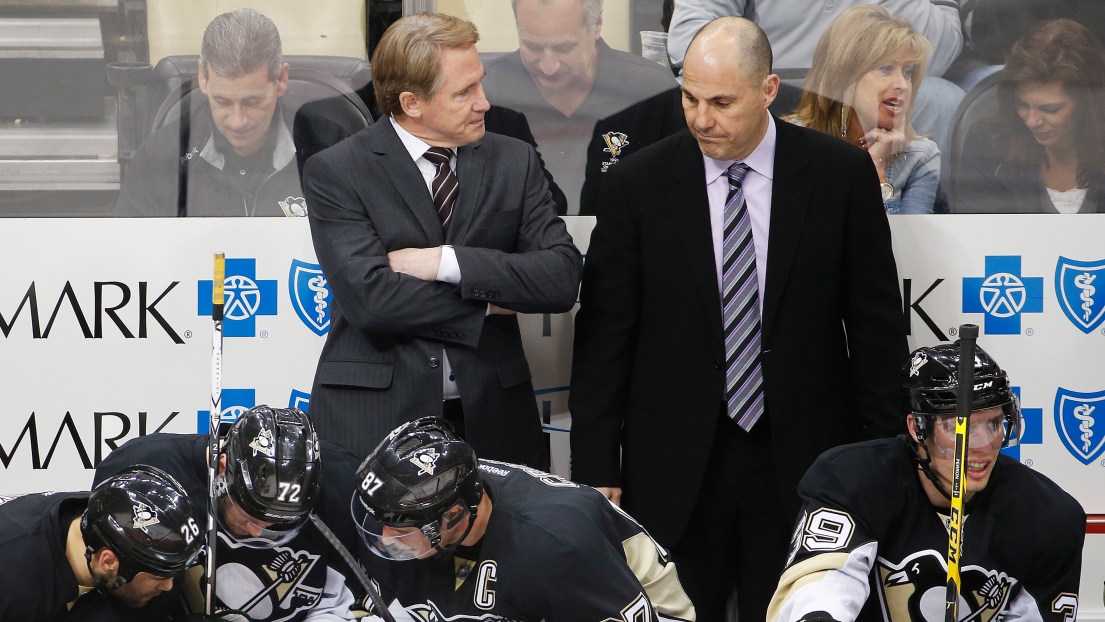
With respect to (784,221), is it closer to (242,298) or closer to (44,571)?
(242,298)

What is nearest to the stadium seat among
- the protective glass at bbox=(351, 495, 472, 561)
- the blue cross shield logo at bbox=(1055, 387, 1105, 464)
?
the protective glass at bbox=(351, 495, 472, 561)

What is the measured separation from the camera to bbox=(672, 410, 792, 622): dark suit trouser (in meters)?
3.22

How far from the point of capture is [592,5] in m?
3.70

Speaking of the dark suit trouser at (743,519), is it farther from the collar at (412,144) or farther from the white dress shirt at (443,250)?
the collar at (412,144)

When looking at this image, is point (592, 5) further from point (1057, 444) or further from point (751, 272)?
point (1057, 444)

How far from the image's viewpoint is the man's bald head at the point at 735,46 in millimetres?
3160

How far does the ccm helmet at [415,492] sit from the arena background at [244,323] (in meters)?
1.25

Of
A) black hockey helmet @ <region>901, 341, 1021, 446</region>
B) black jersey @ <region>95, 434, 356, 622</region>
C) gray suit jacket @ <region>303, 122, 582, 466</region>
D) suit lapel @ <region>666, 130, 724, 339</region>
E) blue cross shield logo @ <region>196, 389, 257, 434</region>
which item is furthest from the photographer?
blue cross shield logo @ <region>196, 389, 257, 434</region>

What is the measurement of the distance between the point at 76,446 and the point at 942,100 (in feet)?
9.02

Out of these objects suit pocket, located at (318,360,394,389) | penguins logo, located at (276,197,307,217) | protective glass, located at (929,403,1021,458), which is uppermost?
penguins logo, located at (276,197,307,217)

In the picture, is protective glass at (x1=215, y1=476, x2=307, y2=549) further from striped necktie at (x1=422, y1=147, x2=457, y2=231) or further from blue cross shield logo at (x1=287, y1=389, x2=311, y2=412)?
blue cross shield logo at (x1=287, y1=389, x2=311, y2=412)

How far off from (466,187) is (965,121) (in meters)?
1.54

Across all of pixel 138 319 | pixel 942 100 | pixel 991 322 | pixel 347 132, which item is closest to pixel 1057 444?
pixel 991 322

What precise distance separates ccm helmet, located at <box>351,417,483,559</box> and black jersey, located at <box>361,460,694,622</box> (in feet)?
0.35
